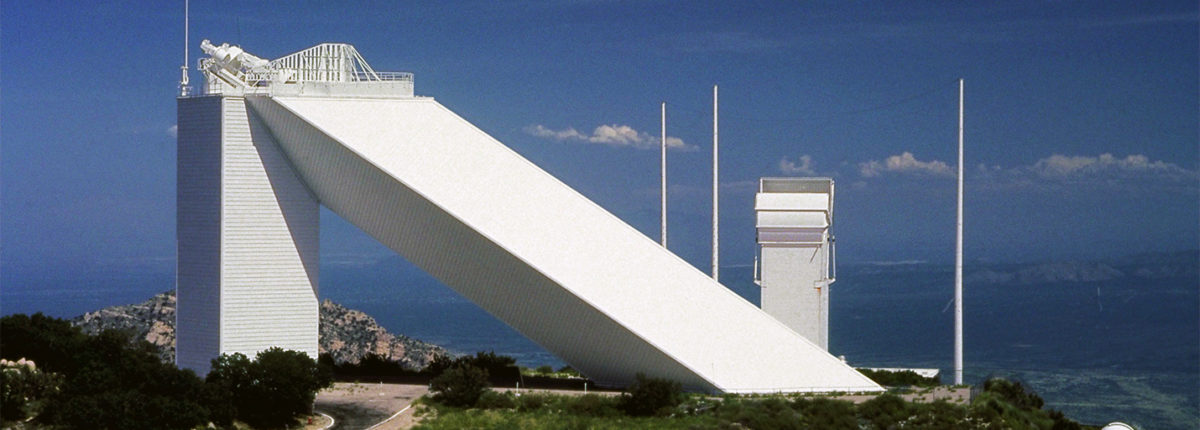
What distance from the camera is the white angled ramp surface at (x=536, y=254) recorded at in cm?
2656

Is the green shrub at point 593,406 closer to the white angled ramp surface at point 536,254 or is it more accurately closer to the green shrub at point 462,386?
the white angled ramp surface at point 536,254

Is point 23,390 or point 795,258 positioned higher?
point 795,258

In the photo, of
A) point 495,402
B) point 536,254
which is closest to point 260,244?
point 536,254

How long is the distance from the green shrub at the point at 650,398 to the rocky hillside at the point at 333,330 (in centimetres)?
1385

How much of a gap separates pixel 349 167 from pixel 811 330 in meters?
10.5

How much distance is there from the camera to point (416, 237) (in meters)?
27.6

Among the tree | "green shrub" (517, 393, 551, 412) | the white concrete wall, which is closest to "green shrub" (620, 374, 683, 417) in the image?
"green shrub" (517, 393, 551, 412)

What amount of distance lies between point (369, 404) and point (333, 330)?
45.5 ft

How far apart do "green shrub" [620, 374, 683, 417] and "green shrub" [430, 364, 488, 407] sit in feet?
8.31

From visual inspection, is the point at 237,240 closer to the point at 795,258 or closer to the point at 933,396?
the point at 795,258

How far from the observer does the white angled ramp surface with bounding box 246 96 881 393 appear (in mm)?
26562

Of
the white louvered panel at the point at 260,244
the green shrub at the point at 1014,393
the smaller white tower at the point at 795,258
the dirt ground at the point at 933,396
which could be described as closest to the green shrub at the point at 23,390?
the white louvered panel at the point at 260,244

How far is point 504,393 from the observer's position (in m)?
27.0

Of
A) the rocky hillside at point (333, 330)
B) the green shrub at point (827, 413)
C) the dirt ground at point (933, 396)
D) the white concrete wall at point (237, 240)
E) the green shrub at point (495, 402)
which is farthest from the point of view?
the rocky hillside at point (333, 330)
